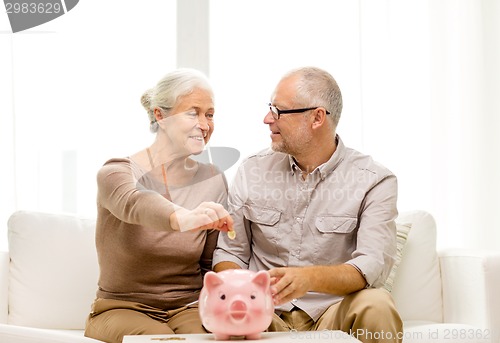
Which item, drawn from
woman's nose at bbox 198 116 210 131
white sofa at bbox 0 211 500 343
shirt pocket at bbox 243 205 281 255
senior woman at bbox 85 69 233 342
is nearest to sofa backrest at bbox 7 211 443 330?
white sofa at bbox 0 211 500 343

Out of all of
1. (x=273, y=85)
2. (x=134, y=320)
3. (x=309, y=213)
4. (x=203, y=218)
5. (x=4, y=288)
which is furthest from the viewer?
(x=273, y=85)

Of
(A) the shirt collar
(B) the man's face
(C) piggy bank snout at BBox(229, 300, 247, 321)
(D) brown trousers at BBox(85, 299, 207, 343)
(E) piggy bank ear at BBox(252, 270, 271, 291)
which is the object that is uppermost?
(B) the man's face

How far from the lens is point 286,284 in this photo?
2010 millimetres

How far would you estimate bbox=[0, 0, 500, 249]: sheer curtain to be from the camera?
320 cm

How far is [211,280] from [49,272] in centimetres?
106

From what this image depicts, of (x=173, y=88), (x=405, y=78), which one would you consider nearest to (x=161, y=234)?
(x=173, y=88)

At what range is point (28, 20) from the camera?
10.6ft

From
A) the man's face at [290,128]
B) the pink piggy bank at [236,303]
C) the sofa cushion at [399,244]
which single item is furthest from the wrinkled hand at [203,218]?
the sofa cushion at [399,244]

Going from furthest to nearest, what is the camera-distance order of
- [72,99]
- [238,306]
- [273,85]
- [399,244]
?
[273,85] → [72,99] → [399,244] → [238,306]

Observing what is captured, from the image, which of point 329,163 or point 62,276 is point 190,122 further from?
point 62,276

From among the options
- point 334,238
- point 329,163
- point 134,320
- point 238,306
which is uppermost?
point 329,163

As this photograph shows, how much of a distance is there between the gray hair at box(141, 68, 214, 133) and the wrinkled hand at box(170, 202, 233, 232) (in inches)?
18.4

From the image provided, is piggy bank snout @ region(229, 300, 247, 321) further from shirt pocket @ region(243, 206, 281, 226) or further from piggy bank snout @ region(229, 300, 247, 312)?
shirt pocket @ region(243, 206, 281, 226)

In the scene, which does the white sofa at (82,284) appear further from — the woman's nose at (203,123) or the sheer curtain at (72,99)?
the woman's nose at (203,123)
